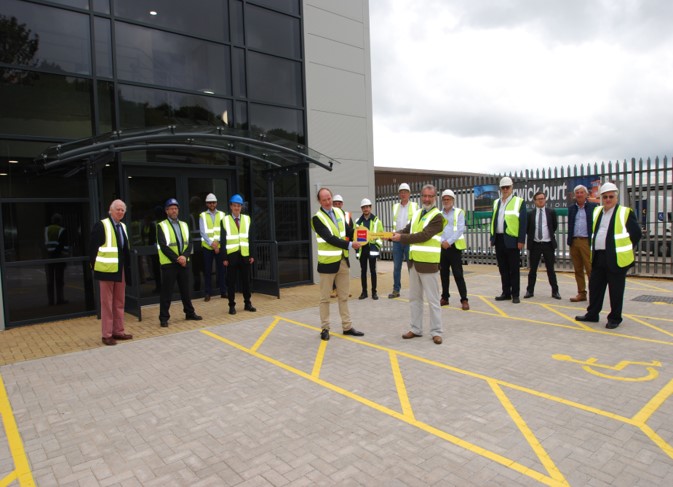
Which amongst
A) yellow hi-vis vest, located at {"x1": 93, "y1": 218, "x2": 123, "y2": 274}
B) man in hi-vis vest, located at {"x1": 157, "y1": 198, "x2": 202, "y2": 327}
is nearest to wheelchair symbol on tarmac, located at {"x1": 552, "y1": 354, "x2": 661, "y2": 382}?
man in hi-vis vest, located at {"x1": 157, "y1": 198, "x2": 202, "y2": 327}

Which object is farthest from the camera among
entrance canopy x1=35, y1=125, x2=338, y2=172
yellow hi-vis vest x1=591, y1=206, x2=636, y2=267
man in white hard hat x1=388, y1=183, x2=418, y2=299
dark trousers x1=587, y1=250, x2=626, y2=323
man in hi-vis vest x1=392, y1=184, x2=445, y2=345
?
man in white hard hat x1=388, y1=183, x2=418, y2=299

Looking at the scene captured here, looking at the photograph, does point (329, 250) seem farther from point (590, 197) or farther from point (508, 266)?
point (590, 197)

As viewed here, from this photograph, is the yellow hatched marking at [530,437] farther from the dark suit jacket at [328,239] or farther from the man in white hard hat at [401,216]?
the man in white hard hat at [401,216]

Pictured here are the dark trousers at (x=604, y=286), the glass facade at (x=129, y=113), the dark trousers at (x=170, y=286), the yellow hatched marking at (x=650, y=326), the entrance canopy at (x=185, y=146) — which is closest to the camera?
the yellow hatched marking at (x=650, y=326)

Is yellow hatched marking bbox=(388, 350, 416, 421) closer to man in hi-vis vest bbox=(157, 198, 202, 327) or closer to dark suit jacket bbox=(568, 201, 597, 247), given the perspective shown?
man in hi-vis vest bbox=(157, 198, 202, 327)

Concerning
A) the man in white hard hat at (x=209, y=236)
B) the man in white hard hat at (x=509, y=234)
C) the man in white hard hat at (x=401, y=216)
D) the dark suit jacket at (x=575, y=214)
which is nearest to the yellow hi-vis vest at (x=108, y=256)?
the man in white hard hat at (x=209, y=236)

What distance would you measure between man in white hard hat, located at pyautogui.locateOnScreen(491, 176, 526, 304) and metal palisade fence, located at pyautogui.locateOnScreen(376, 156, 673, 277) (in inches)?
80.8

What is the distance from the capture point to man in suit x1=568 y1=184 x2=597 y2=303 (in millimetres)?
8438

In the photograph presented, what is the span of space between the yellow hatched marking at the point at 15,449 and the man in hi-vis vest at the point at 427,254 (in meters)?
4.45

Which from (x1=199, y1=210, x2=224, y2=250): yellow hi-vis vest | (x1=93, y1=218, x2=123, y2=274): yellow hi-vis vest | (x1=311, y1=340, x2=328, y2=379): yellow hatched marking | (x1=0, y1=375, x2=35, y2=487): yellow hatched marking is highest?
(x1=199, y1=210, x2=224, y2=250): yellow hi-vis vest

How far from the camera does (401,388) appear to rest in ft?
15.0

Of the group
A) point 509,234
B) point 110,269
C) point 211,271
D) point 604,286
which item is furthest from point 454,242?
point 110,269

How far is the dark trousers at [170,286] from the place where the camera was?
7.62 meters

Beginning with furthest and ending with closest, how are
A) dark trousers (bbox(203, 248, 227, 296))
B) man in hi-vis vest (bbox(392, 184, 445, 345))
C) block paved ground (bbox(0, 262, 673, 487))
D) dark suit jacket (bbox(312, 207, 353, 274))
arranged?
dark trousers (bbox(203, 248, 227, 296)) → dark suit jacket (bbox(312, 207, 353, 274)) → man in hi-vis vest (bbox(392, 184, 445, 345)) → block paved ground (bbox(0, 262, 673, 487))
